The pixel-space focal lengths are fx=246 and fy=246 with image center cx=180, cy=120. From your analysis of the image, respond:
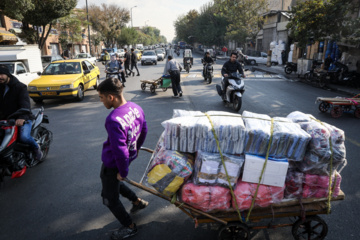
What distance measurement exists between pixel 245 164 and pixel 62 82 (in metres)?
8.65

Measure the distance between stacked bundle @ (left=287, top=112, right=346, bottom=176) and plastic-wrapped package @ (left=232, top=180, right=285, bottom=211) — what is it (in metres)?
0.36

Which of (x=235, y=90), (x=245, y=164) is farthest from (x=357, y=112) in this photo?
(x=245, y=164)

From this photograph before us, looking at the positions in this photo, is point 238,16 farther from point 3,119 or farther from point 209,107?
point 3,119

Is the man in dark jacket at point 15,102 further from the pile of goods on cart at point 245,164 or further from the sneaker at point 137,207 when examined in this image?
the pile of goods on cart at point 245,164

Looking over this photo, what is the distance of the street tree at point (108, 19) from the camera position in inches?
1686

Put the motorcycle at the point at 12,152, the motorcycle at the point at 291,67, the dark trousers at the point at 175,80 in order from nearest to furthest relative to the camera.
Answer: the motorcycle at the point at 12,152, the dark trousers at the point at 175,80, the motorcycle at the point at 291,67

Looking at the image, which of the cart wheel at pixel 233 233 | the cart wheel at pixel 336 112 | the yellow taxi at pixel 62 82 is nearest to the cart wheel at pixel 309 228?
the cart wheel at pixel 233 233

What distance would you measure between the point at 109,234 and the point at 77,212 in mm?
669

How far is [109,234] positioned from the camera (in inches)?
113

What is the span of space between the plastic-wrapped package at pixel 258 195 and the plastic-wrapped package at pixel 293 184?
11cm

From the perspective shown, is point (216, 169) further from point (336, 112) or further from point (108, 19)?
point (108, 19)

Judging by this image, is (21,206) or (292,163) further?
(21,206)

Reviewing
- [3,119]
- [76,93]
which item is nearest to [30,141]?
[3,119]

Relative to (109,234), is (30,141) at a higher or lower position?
higher
